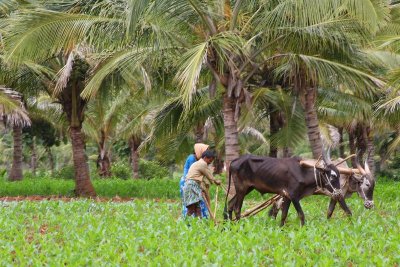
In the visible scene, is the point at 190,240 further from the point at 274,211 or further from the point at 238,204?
the point at 274,211

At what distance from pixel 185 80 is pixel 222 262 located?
428 cm

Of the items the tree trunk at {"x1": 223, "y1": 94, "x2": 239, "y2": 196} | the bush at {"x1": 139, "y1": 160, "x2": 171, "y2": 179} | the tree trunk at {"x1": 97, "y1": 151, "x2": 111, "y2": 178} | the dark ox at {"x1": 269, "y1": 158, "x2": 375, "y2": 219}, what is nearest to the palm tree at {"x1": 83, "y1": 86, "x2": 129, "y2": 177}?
the tree trunk at {"x1": 97, "y1": 151, "x2": 111, "y2": 178}

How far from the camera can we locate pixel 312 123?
610 inches

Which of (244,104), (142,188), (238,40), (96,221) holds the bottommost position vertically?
(142,188)

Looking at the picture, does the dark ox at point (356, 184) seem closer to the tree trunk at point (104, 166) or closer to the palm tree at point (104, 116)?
the palm tree at point (104, 116)

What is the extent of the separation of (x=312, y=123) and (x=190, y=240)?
24.4 ft

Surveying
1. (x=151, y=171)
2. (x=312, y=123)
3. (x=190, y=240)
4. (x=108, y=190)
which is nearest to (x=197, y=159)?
(x=190, y=240)

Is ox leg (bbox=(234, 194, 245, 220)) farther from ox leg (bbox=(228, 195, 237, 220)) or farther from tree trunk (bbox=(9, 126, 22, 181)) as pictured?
tree trunk (bbox=(9, 126, 22, 181))

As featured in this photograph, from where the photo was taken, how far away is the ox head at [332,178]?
9828 mm

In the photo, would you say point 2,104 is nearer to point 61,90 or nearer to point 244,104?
point 61,90

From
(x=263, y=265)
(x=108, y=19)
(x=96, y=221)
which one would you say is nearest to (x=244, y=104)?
(x=108, y=19)

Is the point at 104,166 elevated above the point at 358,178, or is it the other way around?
the point at 358,178

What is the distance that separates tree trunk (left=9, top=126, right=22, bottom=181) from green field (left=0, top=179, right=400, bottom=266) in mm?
10951

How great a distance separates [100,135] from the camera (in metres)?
28.8
